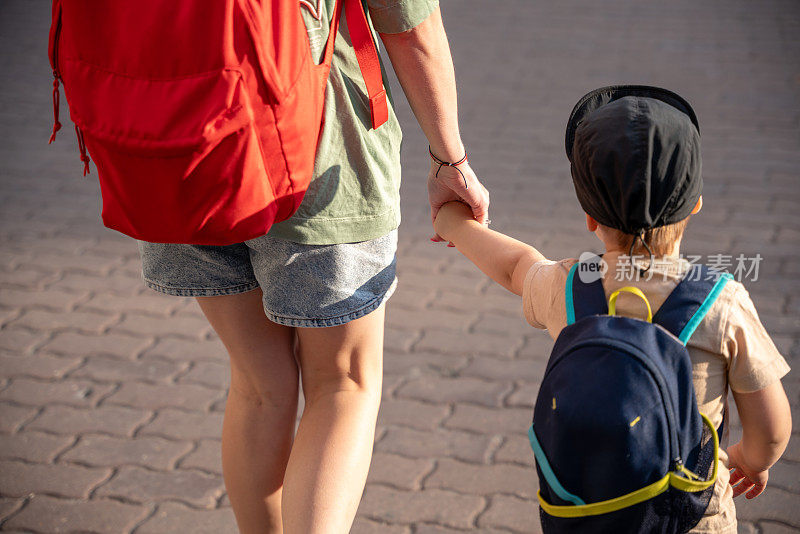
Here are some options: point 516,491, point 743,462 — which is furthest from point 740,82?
point 743,462

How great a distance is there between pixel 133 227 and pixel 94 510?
4.91 ft

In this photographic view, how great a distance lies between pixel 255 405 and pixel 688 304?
114 centimetres

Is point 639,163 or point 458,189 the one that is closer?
point 639,163

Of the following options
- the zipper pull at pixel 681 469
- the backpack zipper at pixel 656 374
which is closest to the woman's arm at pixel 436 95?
the backpack zipper at pixel 656 374

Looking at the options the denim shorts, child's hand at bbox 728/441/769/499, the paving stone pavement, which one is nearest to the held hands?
the denim shorts

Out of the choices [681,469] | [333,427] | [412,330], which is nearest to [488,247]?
[333,427]

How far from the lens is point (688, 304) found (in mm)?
1551

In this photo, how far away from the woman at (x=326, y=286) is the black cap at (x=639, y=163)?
0.51 metres

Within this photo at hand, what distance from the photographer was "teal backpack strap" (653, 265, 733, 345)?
5.06 feet

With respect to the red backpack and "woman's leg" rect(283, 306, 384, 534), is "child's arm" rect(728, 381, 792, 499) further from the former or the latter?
the red backpack

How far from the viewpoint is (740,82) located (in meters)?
6.78

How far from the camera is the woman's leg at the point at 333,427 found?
6.56 feet

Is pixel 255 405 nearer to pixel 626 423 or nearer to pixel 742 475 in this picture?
pixel 626 423

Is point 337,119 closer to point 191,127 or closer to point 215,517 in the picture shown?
point 191,127
